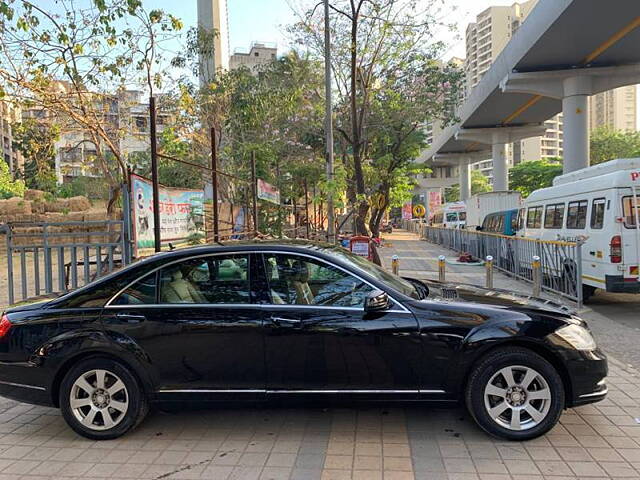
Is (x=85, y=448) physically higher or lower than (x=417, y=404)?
lower

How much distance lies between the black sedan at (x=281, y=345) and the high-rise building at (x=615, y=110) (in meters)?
121

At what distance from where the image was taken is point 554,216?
1203cm

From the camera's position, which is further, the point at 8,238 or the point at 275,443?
the point at 8,238

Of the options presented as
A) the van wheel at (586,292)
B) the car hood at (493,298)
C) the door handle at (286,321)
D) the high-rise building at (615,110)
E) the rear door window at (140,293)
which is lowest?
the van wheel at (586,292)

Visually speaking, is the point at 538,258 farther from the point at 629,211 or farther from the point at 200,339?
the point at 200,339

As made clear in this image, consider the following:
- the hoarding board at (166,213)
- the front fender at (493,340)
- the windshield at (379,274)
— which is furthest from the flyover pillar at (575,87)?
the front fender at (493,340)

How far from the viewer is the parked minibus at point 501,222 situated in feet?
69.0

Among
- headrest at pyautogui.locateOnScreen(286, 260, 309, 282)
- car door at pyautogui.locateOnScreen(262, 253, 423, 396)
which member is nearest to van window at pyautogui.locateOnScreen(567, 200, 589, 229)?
car door at pyautogui.locateOnScreen(262, 253, 423, 396)

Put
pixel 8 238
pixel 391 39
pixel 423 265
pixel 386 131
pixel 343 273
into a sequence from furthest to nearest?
pixel 386 131
pixel 423 265
pixel 391 39
pixel 8 238
pixel 343 273

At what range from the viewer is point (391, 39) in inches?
577

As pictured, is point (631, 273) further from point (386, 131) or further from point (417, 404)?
point (386, 131)

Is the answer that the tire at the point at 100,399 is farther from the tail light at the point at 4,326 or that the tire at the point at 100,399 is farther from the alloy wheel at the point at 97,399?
the tail light at the point at 4,326

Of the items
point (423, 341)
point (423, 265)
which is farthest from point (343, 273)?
point (423, 265)

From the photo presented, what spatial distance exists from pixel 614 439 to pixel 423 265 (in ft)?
46.9
